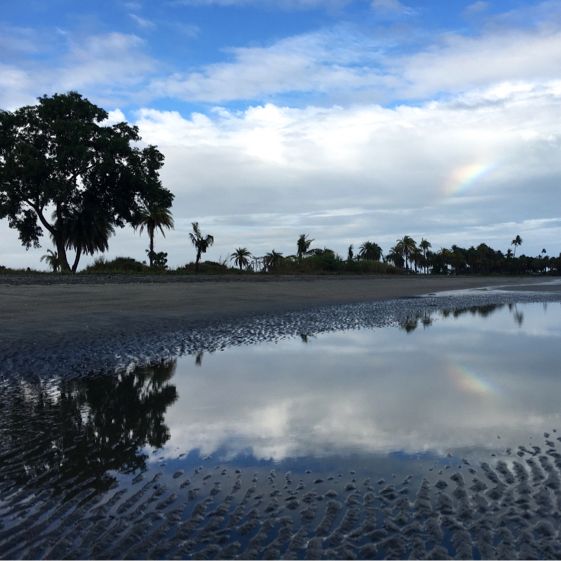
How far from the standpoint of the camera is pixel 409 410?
18.5 ft

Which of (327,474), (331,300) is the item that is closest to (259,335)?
(327,474)

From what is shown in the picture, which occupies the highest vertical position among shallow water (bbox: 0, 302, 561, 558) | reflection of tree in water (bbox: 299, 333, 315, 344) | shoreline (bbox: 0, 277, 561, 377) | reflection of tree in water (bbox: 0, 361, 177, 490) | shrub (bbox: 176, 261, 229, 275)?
shrub (bbox: 176, 261, 229, 275)

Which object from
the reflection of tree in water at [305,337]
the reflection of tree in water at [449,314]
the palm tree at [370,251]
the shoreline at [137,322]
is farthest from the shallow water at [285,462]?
the palm tree at [370,251]

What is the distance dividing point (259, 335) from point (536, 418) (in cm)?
686

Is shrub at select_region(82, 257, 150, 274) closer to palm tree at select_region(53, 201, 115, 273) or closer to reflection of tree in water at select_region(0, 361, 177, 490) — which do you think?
palm tree at select_region(53, 201, 115, 273)

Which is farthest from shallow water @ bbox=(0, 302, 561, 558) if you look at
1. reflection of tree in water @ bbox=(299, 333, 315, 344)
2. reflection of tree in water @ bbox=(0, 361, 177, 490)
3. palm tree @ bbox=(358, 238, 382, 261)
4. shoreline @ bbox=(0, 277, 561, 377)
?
palm tree @ bbox=(358, 238, 382, 261)

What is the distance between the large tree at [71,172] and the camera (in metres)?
38.4

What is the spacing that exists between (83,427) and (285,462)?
2032mm

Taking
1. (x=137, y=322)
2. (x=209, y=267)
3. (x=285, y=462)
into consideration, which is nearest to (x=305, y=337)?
(x=137, y=322)

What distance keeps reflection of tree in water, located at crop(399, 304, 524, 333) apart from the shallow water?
575cm

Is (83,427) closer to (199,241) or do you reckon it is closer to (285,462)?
(285,462)

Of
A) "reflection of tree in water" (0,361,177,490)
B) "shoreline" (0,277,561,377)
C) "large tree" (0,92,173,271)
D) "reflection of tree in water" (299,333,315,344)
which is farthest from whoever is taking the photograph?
"large tree" (0,92,173,271)

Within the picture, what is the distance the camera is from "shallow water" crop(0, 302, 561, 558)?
9.66 ft

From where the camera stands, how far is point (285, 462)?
13.7ft
